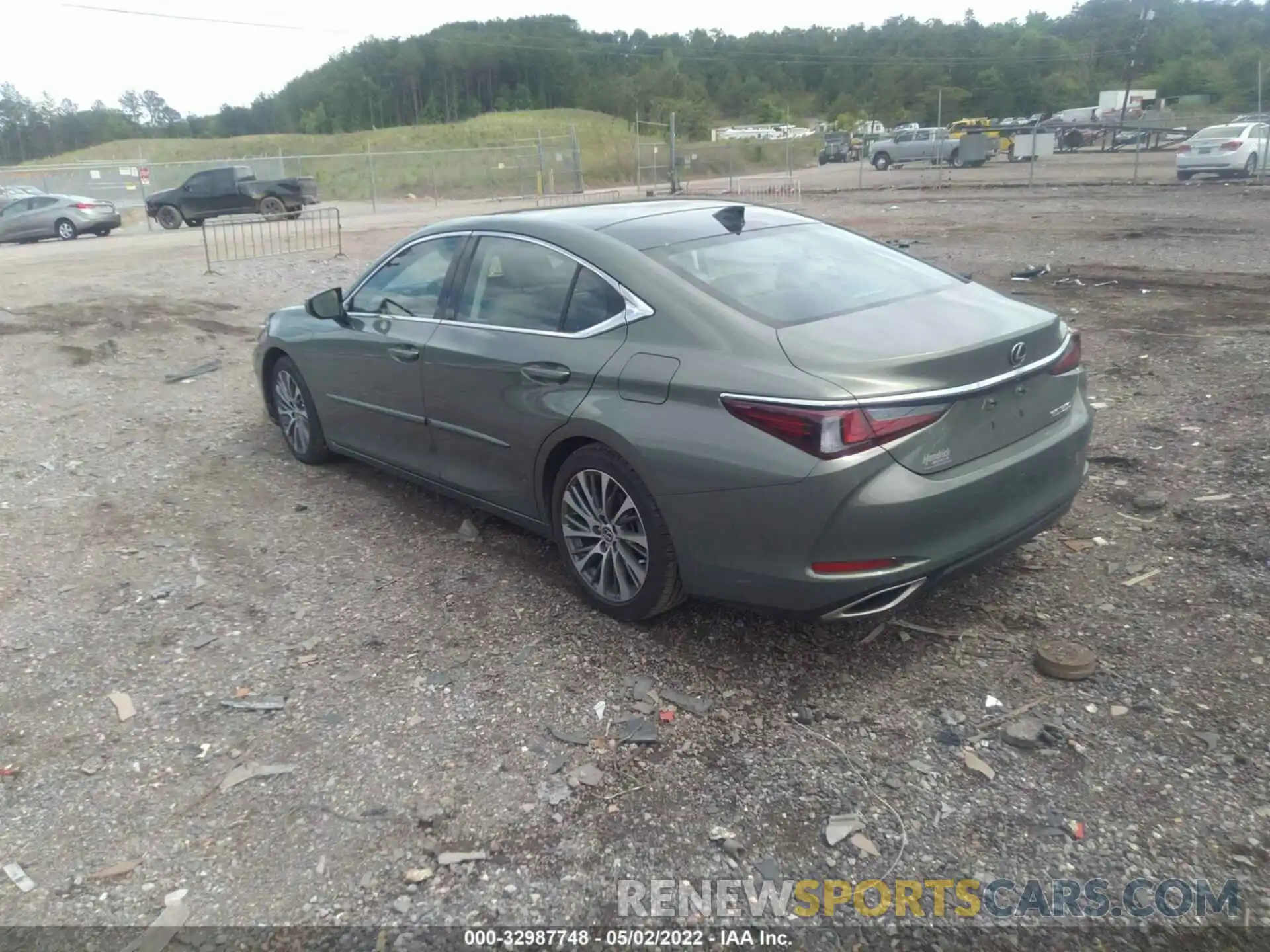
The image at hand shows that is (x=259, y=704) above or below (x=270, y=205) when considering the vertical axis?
below

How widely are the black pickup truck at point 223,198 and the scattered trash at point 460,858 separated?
3020cm

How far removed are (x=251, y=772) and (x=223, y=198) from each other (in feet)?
101

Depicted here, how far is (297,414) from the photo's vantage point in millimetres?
6289

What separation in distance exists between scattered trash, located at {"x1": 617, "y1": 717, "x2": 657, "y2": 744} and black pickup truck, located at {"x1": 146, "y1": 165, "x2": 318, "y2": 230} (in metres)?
29.8

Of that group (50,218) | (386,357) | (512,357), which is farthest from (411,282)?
(50,218)

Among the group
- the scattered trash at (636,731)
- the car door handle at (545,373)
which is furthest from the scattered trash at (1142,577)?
the car door handle at (545,373)

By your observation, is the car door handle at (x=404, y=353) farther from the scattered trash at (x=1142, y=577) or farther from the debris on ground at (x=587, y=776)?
the scattered trash at (x=1142, y=577)

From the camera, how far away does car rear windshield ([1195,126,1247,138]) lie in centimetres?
2679

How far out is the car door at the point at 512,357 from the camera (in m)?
4.09

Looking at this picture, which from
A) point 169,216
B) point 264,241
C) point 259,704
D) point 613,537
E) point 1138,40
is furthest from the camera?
point 1138,40

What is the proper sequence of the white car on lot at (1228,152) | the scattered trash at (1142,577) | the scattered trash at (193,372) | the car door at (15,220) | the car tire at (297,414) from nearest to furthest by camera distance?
the scattered trash at (1142,577) < the car tire at (297,414) < the scattered trash at (193,372) < the white car on lot at (1228,152) < the car door at (15,220)

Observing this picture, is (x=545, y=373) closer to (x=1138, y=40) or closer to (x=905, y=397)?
(x=905, y=397)

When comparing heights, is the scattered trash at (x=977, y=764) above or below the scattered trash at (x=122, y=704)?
above

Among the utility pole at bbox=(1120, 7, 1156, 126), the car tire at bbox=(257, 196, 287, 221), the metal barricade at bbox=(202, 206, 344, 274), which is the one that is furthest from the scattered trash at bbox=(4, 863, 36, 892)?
the utility pole at bbox=(1120, 7, 1156, 126)
